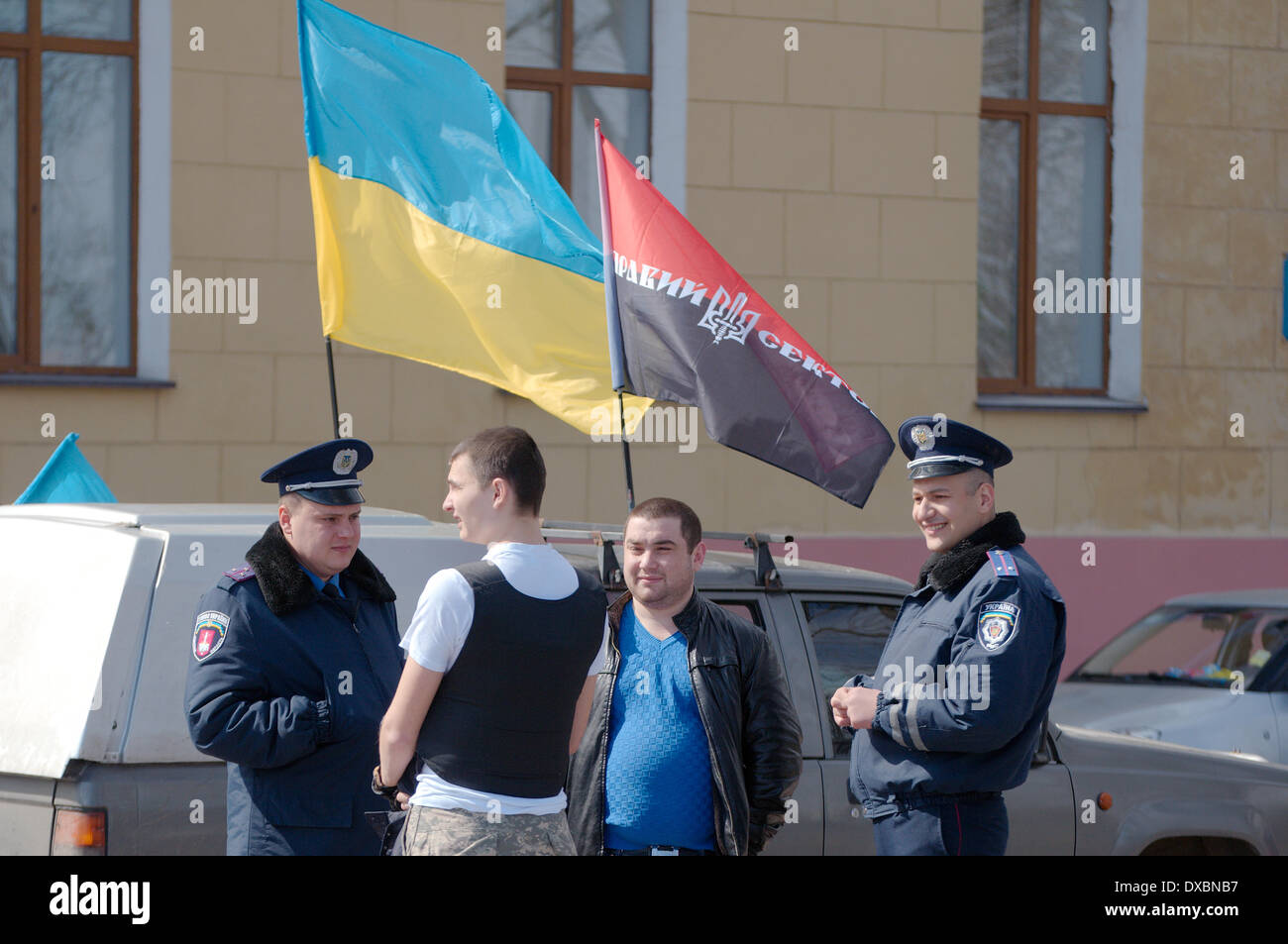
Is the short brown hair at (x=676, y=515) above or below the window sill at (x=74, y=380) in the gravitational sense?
below

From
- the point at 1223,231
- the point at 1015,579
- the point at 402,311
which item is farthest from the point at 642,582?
the point at 1223,231

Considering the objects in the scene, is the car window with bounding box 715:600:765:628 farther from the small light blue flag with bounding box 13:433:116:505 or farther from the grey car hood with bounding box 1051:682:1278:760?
the grey car hood with bounding box 1051:682:1278:760

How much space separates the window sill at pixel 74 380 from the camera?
8570 millimetres

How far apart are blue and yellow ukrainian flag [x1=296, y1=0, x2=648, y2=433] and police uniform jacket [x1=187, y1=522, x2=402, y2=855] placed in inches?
55.0

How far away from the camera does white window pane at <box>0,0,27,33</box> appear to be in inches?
346

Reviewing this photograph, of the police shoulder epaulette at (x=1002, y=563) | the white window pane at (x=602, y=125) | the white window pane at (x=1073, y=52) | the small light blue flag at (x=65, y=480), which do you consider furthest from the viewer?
the white window pane at (x=1073, y=52)

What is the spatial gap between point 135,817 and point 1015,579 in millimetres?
2165

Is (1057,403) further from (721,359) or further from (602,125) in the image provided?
(721,359)

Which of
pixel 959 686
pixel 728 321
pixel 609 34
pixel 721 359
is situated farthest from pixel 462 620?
pixel 609 34

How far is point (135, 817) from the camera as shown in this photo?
3.65 metres

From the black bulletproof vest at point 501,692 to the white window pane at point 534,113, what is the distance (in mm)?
6979

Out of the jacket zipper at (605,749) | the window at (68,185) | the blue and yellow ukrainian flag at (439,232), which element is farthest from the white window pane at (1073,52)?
the jacket zipper at (605,749)

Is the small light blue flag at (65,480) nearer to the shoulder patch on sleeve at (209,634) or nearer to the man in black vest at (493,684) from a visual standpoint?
the shoulder patch on sleeve at (209,634)

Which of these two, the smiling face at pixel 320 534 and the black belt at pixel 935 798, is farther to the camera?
the smiling face at pixel 320 534
